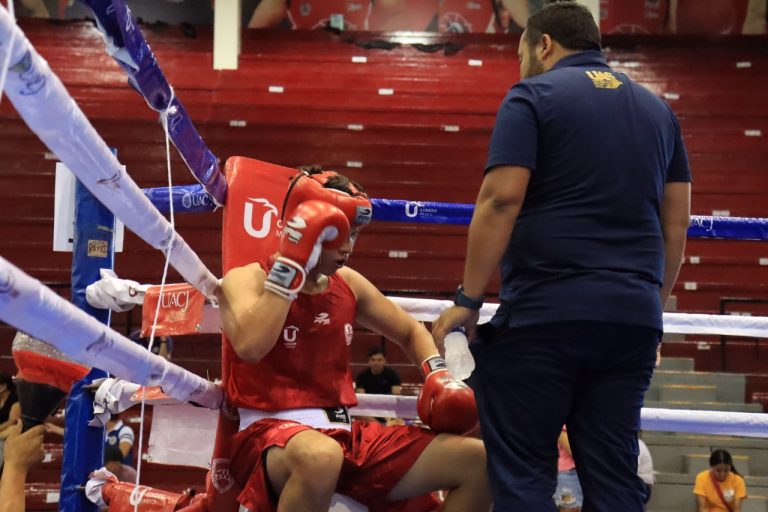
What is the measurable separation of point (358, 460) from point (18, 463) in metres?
0.79

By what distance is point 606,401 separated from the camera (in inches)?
68.4

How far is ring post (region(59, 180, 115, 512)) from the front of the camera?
2090 millimetres

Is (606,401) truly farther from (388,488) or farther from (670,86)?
(670,86)

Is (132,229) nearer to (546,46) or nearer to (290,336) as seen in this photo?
(290,336)

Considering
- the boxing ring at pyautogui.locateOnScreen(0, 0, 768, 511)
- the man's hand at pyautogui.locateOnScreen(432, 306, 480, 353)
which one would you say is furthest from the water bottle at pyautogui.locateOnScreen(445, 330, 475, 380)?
the boxing ring at pyautogui.locateOnScreen(0, 0, 768, 511)

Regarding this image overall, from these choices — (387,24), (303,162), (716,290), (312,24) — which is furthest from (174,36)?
(716,290)

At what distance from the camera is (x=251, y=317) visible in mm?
1882

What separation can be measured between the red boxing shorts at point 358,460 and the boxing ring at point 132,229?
178 mm

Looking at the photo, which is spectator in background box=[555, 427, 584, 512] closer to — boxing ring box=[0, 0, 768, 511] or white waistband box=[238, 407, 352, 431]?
boxing ring box=[0, 0, 768, 511]

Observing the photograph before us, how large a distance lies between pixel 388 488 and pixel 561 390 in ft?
1.83

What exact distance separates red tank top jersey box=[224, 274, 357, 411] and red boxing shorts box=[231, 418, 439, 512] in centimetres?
8

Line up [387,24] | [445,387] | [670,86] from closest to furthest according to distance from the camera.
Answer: [445,387] → [670,86] → [387,24]

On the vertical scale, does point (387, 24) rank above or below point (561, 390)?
above

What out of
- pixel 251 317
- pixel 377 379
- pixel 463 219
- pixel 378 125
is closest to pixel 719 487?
pixel 377 379
